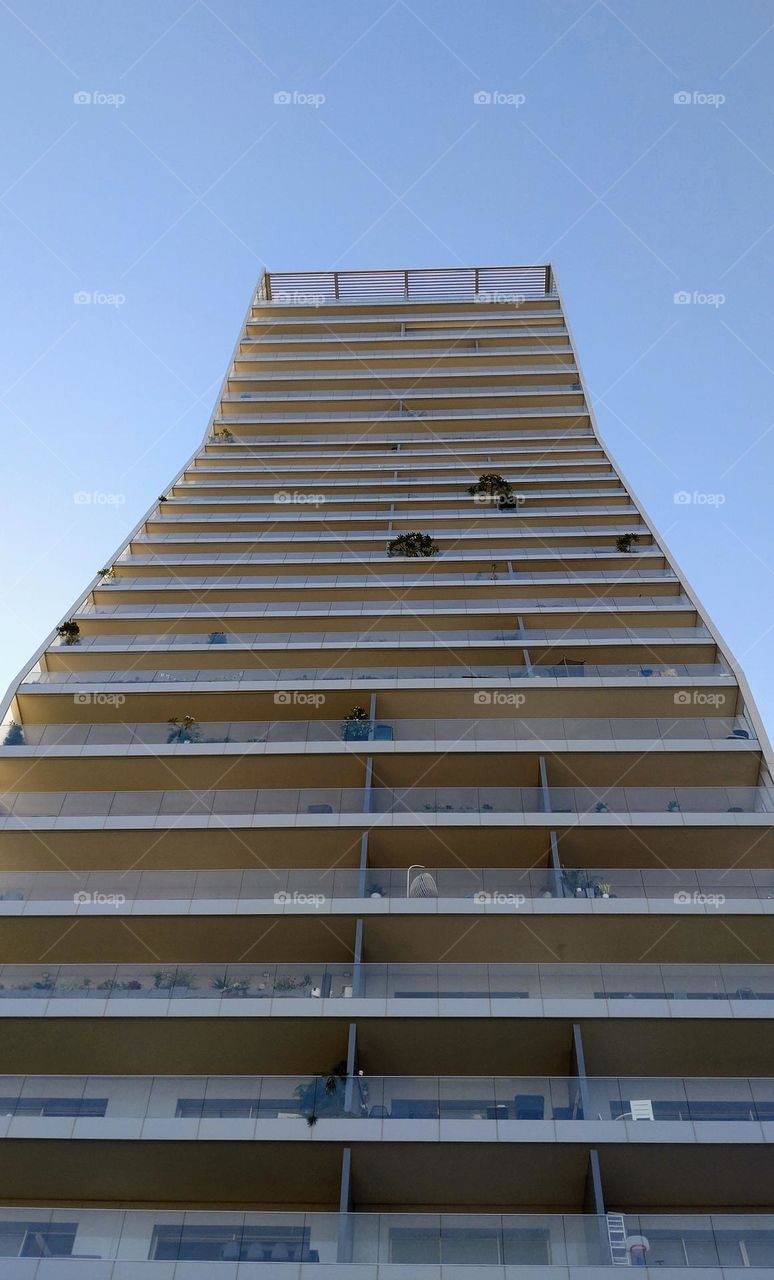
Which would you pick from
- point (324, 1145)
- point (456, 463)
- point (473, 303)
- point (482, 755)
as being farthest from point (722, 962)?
point (473, 303)

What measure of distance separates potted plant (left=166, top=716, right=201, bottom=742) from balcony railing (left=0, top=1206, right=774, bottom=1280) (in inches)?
428

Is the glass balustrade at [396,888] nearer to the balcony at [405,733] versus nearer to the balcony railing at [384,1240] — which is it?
the balcony at [405,733]

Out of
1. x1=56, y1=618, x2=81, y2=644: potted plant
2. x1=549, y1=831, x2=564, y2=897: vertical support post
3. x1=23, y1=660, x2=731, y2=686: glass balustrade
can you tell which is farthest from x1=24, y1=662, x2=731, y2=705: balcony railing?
x1=549, y1=831, x2=564, y2=897: vertical support post

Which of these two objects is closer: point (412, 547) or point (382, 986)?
point (382, 986)

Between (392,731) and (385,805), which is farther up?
(392,731)

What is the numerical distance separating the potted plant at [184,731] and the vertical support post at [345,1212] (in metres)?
10.6

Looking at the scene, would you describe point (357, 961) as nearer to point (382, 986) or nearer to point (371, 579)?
point (382, 986)

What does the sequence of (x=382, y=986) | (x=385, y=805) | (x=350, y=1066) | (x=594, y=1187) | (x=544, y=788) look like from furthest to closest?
(x=385, y=805) < (x=544, y=788) < (x=382, y=986) < (x=350, y=1066) < (x=594, y=1187)

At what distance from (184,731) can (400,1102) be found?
34.7ft

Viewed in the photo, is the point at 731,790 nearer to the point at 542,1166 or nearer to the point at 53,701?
the point at 542,1166

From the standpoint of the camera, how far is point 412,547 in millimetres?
32062

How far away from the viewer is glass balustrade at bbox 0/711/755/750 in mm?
23188

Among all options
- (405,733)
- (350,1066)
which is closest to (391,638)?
(405,733)

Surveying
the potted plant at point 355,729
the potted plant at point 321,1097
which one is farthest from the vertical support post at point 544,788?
the potted plant at point 321,1097
